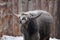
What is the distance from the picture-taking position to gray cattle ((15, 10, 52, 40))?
448 centimetres

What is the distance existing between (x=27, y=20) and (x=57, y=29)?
2.46m

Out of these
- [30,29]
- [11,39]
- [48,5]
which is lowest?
[11,39]

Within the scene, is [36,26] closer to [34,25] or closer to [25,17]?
[34,25]

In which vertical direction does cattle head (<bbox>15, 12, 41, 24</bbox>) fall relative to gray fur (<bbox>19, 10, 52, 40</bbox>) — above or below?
above

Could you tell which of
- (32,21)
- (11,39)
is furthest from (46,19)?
(11,39)

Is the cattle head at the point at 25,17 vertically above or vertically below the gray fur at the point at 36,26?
above

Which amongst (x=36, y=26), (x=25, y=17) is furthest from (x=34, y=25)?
(x=25, y=17)

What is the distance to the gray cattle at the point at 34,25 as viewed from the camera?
4485 mm

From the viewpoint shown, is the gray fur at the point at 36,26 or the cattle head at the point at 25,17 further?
the gray fur at the point at 36,26

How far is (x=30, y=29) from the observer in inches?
185

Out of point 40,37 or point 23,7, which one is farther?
point 23,7

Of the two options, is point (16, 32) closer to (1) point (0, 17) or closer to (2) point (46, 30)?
(1) point (0, 17)

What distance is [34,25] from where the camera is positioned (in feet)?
15.5

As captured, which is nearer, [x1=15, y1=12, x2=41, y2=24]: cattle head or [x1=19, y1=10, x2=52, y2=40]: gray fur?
[x1=15, y1=12, x2=41, y2=24]: cattle head
